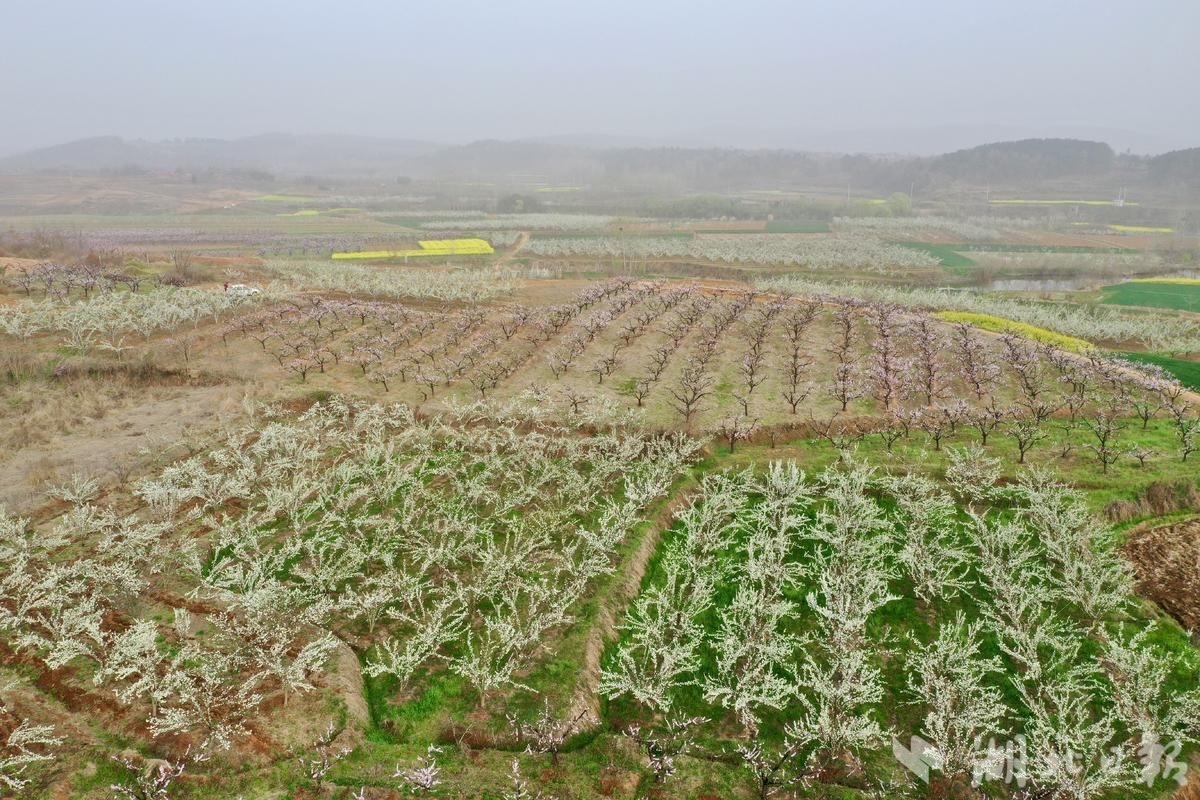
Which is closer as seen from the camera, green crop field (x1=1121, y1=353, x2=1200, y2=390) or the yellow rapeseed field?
green crop field (x1=1121, y1=353, x2=1200, y2=390)

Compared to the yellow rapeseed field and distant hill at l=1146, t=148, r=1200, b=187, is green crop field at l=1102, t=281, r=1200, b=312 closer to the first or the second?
the yellow rapeseed field

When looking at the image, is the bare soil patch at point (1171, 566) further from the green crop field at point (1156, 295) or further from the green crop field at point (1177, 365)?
the green crop field at point (1156, 295)

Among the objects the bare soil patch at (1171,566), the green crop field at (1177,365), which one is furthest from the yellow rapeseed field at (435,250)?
the bare soil patch at (1171,566)

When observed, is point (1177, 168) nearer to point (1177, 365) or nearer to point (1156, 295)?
point (1156, 295)

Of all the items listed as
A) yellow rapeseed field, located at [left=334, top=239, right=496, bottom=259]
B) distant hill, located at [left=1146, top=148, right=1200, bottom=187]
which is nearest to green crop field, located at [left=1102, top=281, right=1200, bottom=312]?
yellow rapeseed field, located at [left=334, top=239, right=496, bottom=259]

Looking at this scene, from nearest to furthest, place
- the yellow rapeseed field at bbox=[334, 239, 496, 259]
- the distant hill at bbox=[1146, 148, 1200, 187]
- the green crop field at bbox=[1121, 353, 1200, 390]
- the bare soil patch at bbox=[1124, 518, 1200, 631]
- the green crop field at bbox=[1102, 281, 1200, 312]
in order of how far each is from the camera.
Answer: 1. the bare soil patch at bbox=[1124, 518, 1200, 631]
2. the green crop field at bbox=[1121, 353, 1200, 390]
3. the green crop field at bbox=[1102, 281, 1200, 312]
4. the yellow rapeseed field at bbox=[334, 239, 496, 259]
5. the distant hill at bbox=[1146, 148, 1200, 187]

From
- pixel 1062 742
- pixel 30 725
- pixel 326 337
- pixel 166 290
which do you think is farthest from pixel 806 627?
pixel 166 290

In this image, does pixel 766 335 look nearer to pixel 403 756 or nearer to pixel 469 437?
pixel 469 437

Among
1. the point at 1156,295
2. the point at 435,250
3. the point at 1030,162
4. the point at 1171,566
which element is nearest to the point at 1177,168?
the point at 1030,162
